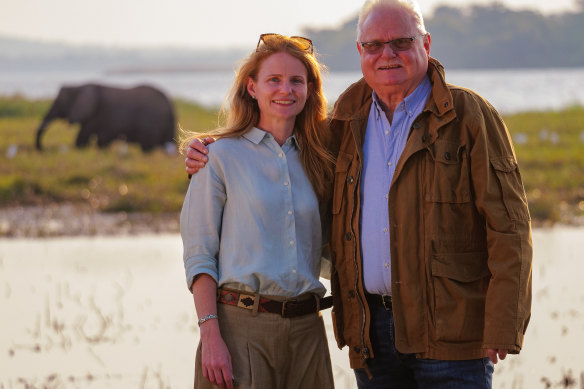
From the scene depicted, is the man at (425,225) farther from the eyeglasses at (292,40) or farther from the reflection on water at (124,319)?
the reflection on water at (124,319)

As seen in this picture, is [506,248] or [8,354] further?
[8,354]

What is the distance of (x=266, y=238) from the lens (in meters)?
3.44

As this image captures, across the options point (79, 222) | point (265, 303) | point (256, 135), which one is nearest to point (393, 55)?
point (256, 135)

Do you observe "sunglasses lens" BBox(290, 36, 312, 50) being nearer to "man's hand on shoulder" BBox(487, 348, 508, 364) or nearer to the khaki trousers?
the khaki trousers

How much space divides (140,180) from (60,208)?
1830mm

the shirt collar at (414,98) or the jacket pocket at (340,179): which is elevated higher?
the shirt collar at (414,98)

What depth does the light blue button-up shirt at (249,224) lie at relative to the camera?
11.2 ft

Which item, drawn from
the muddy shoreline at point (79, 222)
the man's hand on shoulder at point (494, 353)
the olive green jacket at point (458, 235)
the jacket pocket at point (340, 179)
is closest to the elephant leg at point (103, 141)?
the muddy shoreline at point (79, 222)

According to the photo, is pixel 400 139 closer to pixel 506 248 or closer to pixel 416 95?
pixel 416 95

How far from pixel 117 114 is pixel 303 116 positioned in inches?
603

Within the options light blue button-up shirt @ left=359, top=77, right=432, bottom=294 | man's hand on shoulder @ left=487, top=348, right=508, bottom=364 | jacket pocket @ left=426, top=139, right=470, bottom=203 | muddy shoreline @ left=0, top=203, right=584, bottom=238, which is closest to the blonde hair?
light blue button-up shirt @ left=359, top=77, right=432, bottom=294

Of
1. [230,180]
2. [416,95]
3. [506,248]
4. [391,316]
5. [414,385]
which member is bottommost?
[414,385]

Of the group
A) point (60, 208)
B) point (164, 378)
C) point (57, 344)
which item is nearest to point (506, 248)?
point (164, 378)

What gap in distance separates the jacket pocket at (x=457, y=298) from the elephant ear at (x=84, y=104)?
15441 millimetres
